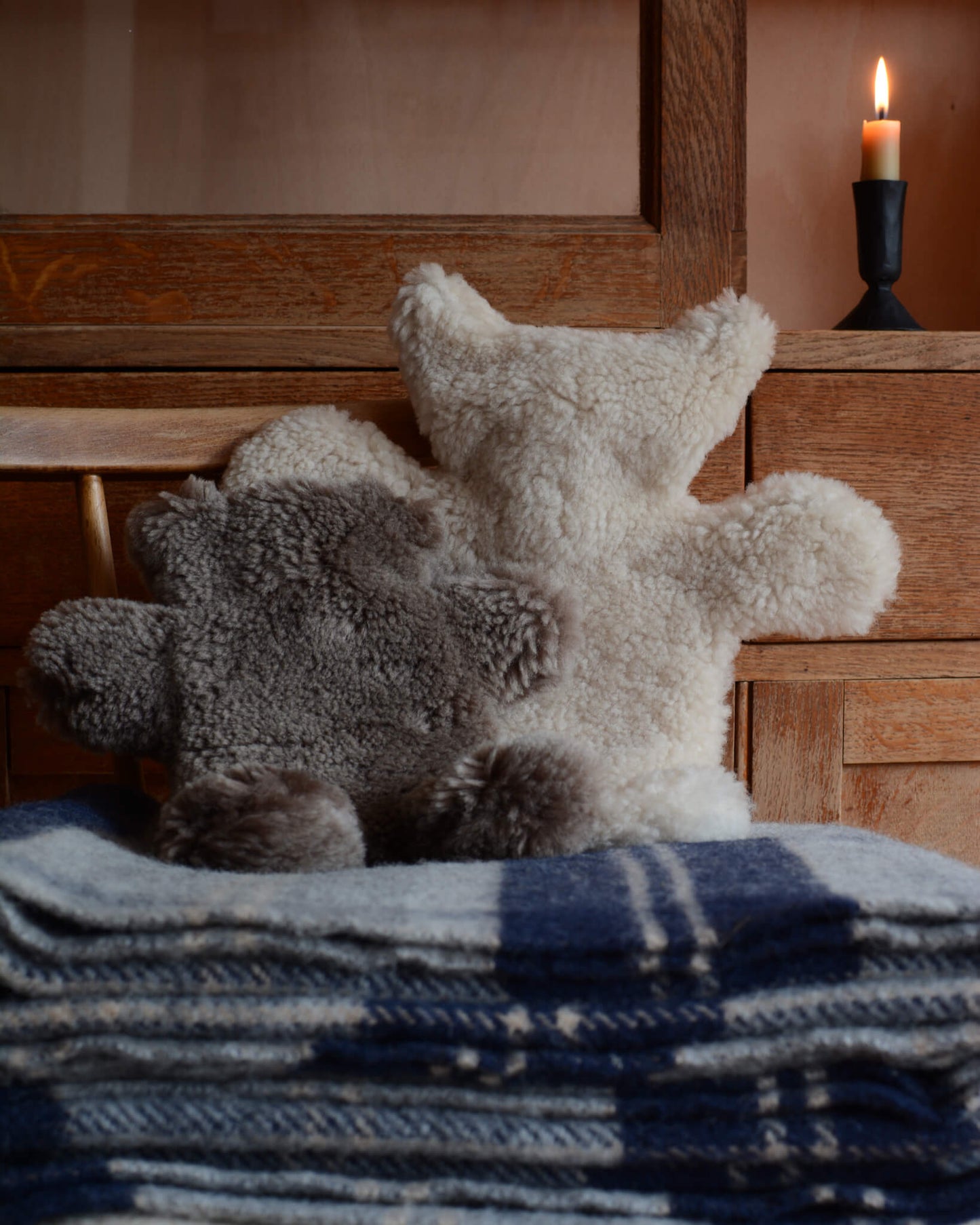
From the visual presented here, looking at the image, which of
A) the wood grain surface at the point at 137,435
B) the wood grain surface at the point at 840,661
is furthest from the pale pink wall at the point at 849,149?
the wood grain surface at the point at 137,435

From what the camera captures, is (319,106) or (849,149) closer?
(319,106)

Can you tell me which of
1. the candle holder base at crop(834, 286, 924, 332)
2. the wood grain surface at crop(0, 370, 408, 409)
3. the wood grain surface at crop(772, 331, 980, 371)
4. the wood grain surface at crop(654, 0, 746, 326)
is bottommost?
the wood grain surface at crop(0, 370, 408, 409)

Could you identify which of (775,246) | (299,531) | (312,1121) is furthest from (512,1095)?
(775,246)

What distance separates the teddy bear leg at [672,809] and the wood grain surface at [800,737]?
231 millimetres

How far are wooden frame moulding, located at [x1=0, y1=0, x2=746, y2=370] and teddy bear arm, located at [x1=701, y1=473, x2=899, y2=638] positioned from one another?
0.29 meters

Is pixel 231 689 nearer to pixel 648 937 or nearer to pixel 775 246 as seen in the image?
pixel 648 937

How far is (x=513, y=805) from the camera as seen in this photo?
1.61 ft

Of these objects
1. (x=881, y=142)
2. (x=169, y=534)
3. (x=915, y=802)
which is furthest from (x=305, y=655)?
(x=881, y=142)

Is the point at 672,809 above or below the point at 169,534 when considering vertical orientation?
below

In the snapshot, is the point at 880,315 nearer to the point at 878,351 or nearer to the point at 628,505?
the point at 878,351

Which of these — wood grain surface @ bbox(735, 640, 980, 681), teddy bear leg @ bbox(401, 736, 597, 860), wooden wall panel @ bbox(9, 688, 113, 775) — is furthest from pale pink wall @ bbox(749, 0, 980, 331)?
wooden wall panel @ bbox(9, 688, 113, 775)

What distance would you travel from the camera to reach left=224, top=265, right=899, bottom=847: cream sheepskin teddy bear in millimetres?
575

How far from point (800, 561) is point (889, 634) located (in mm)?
261

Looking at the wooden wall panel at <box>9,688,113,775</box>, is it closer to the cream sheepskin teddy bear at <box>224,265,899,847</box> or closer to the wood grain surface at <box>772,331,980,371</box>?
the cream sheepskin teddy bear at <box>224,265,899,847</box>
